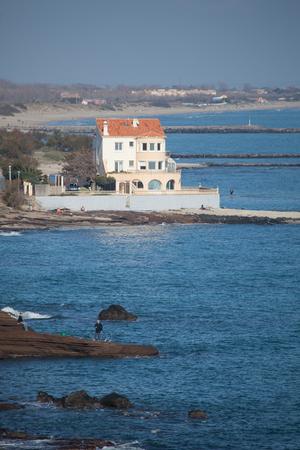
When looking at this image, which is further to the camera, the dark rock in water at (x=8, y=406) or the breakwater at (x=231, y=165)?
the breakwater at (x=231, y=165)

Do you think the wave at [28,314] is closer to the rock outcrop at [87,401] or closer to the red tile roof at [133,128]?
the rock outcrop at [87,401]

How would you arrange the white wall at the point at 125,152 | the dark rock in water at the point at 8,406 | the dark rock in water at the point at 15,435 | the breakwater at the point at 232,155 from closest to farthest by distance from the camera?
the dark rock in water at the point at 15,435 → the dark rock in water at the point at 8,406 → the white wall at the point at 125,152 → the breakwater at the point at 232,155

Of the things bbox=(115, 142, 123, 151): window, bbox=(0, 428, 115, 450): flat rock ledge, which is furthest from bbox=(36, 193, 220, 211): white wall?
bbox=(0, 428, 115, 450): flat rock ledge

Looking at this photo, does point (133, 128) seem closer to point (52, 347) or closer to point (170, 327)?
point (170, 327)

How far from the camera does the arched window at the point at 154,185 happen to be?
77438mm

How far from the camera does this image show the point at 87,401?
36.0 m

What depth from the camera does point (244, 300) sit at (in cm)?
5125

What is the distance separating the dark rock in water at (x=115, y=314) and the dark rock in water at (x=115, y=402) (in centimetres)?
1040

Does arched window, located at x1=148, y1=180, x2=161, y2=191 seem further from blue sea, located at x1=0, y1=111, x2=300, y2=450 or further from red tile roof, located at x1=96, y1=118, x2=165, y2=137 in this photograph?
blue sea, located at x1=0, y1=111, x2=300, y2=450

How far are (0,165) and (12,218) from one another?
18.1 metres

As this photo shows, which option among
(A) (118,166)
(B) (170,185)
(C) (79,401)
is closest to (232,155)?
(A) (118,166)

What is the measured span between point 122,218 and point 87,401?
121 ft

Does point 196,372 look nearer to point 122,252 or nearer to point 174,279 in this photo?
point 174,279

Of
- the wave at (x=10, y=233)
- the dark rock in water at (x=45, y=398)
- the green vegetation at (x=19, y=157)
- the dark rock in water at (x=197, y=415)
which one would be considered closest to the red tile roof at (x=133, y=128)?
the green vegetation at (x=19, y=157)
